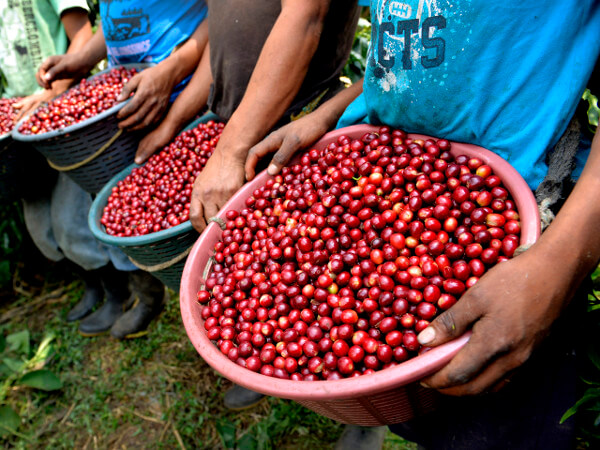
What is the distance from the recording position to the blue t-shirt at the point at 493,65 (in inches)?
48.8

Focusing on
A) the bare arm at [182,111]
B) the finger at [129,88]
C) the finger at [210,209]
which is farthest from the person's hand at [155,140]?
the finger at [210,209]

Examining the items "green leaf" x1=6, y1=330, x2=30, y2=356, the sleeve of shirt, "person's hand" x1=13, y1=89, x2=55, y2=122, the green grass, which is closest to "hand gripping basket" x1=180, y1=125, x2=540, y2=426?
the green grass

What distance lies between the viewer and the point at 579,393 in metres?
1.58

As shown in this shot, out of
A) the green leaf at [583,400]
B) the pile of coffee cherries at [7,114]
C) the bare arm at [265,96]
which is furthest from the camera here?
the pile of coffee cherries at [7,114]

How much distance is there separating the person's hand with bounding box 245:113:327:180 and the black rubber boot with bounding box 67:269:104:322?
8.71 feet

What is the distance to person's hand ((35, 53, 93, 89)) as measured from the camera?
11.4 feet

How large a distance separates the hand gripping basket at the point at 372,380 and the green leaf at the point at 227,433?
1343 mm

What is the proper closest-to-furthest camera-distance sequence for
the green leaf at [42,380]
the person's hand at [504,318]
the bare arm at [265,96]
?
the person's hand at [504,318]
the bare arm at [265,96]
the green leaf at [42,380]

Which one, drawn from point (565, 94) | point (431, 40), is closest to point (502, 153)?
point (565, 94)

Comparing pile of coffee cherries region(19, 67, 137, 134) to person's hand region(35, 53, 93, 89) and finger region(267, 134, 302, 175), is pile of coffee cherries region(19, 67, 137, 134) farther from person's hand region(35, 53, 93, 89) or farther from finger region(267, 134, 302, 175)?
finger region(267, 134, 302, 175)

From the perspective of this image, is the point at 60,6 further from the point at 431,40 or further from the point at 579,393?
the point at 579,393

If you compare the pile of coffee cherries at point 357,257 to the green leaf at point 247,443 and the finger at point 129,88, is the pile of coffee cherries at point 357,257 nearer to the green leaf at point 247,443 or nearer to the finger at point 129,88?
the green leaf at point 247,443

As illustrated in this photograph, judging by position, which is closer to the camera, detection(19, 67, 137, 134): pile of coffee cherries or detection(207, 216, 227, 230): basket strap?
detection(207, 216, 227, 230): basket strap

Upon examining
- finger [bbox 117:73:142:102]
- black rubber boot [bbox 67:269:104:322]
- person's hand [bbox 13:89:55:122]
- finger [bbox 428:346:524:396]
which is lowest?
black rubber boot [bbox 67:269:104:322]
